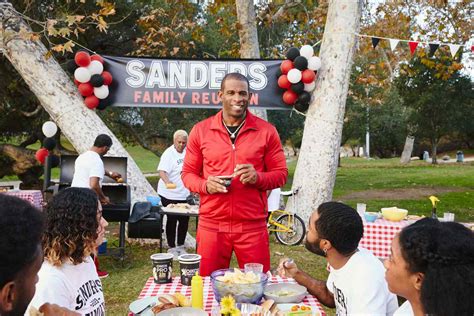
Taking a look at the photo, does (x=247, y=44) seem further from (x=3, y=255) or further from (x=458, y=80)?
(x=458, y=80)

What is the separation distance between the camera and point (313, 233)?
248 centimetres

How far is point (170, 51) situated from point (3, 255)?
39.3ft

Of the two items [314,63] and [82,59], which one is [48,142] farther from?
[314,63]

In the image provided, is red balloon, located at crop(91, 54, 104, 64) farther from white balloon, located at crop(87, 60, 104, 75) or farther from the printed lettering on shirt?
the printed lettering on shirt

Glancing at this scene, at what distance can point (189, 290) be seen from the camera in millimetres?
2598

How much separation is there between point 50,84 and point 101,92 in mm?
797

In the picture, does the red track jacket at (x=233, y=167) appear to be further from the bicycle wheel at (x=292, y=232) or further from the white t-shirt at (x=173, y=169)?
the bicycle wheel at (x=292, y=232)

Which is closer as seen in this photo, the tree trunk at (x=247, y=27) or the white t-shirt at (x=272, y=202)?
the white t-shirt at (x=272, y=202)

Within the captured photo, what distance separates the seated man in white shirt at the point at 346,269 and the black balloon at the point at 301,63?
503 cm

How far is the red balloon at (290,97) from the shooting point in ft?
24.3

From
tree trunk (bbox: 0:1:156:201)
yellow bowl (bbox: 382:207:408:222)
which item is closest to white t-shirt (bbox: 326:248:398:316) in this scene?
yellow bowl (bbox: 382:207:408:222)

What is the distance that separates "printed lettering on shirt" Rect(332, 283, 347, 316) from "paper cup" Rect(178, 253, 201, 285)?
80cm

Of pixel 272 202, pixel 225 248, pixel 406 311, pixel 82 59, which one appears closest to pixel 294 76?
pixel 272 202

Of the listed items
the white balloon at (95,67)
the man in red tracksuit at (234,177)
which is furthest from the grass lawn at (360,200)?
the white balloon at (95,67)
